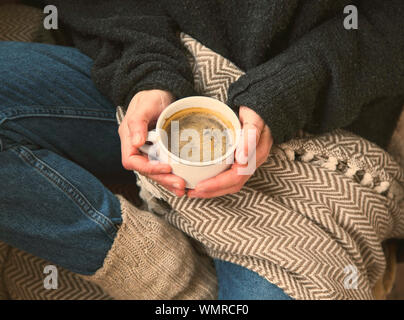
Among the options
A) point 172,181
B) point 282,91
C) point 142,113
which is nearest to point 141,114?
point 142,113

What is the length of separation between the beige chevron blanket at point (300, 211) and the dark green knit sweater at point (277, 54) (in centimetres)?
4

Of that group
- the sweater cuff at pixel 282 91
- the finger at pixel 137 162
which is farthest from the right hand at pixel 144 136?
the sweater cuff at pixel 282 91

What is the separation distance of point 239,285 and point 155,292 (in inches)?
6.0

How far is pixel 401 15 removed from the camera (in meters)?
0.67

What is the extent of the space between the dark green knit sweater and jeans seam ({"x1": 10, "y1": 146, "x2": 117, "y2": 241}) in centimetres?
16

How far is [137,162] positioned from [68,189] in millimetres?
166

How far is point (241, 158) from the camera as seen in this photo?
0.56 metres

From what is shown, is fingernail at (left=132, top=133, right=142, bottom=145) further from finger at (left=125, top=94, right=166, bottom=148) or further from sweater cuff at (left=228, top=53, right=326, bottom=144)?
sweater cuff at (left=228, top=53, right=326, bottom=144)

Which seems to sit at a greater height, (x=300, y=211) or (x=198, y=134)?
Answer: (x=198, y=134)

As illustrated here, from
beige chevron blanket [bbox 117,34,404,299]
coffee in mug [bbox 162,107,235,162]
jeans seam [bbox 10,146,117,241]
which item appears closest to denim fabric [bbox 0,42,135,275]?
jeans seam [bbox 10,146,117,241]

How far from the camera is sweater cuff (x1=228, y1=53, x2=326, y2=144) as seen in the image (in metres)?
0.61

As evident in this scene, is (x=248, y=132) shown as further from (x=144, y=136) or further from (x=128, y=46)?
(x=128, y=46)
